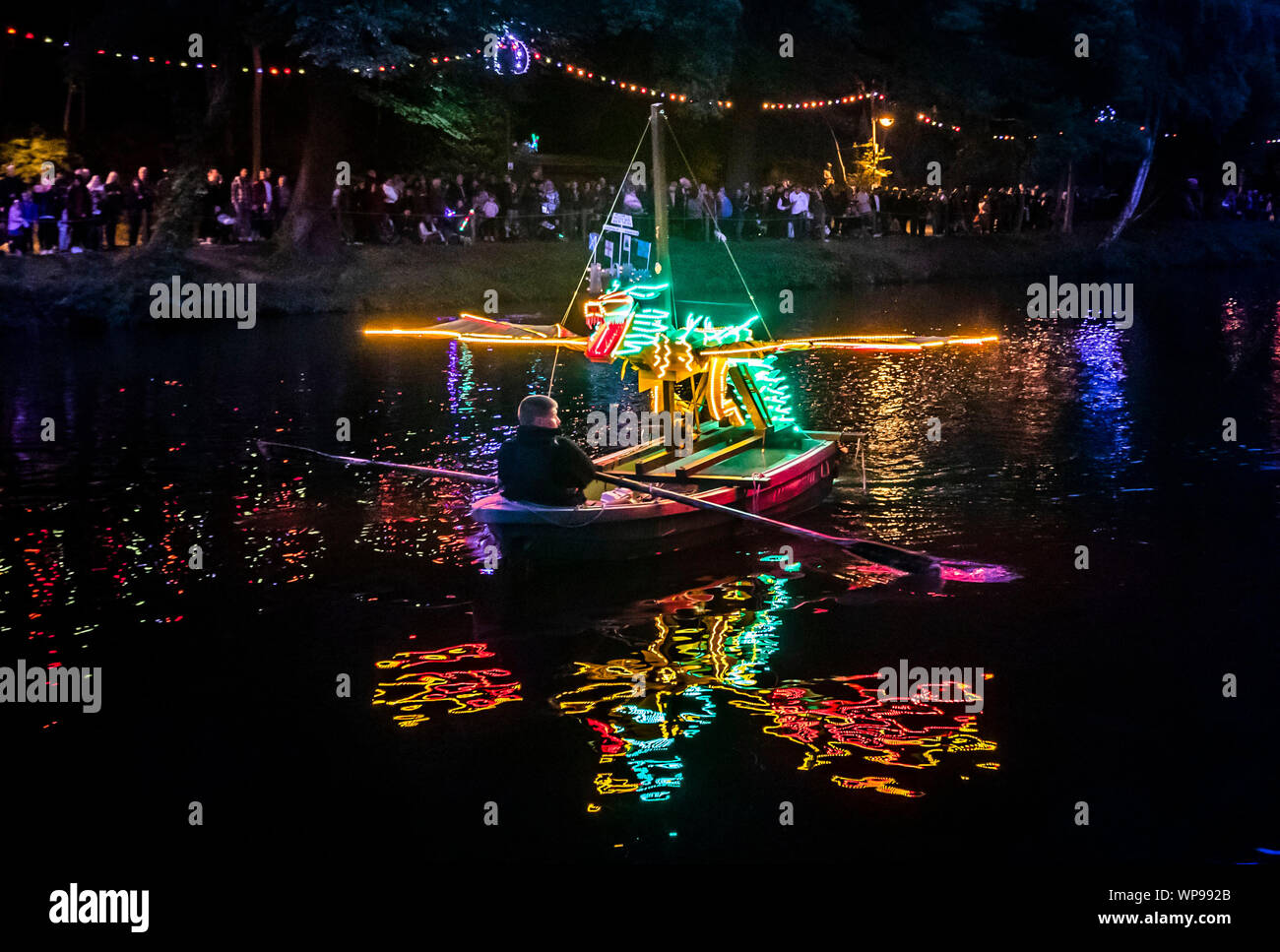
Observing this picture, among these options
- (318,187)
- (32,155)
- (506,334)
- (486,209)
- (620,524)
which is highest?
(32,155)

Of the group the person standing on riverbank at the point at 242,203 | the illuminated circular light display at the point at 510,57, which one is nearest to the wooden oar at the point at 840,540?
the illuminated circular light display at the point at 510,57

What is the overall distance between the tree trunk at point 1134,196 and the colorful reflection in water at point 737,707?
40.4m

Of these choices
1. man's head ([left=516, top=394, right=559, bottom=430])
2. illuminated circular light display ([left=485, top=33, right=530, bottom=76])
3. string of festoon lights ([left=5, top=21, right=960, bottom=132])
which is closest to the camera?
man's head ([left=516, top=394, right=559, bottom=430])

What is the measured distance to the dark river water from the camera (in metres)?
8.24

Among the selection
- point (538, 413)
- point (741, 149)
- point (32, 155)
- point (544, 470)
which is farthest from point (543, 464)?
point (741, 149)

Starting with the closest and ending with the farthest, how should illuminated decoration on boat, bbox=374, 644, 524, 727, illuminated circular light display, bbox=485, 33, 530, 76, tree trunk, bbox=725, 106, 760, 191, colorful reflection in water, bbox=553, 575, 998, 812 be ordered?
colorful reflection in water, bbox=553, 575, 998, 812 → illuminated decoration on boat, bbox=374, 644, 524, 727 → illuminated circular light display, bbox=485, 33, 530, 76 → tree trunk, bbox=725, 106, 760, 191

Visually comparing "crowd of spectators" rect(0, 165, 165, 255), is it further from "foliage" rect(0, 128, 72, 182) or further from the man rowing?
the man rowing

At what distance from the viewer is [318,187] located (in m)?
33.8

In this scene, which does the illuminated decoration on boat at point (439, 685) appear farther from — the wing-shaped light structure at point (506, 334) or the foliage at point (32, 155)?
the foliage at point (32, 155)

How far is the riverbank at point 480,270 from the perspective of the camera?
29.6 meters

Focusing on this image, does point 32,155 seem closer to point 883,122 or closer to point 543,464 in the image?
point 543,464

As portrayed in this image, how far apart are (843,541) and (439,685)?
4116 mm

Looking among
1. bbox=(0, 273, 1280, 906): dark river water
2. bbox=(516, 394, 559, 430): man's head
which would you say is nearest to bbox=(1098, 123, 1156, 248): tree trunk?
bbox=(0, 273, 1280, 906): dark river water

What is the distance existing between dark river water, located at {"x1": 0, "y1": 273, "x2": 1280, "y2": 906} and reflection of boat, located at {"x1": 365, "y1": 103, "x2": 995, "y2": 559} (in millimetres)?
450
